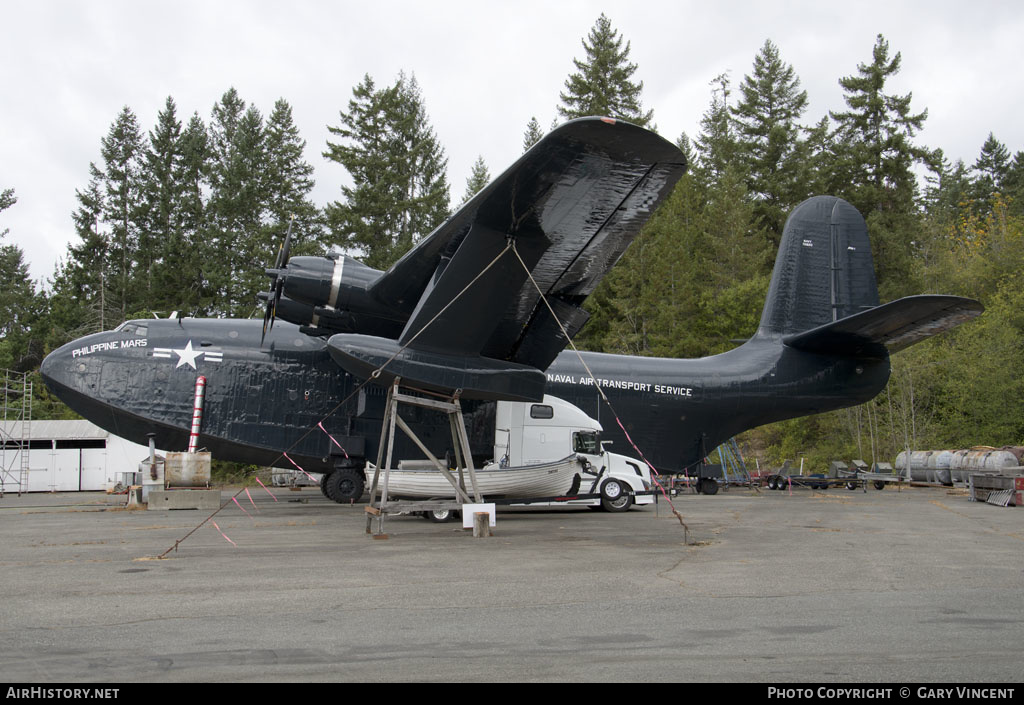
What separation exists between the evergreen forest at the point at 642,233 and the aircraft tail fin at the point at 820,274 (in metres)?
18.1

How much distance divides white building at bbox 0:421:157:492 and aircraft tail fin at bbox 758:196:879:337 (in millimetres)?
28794

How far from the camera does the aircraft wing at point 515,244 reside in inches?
416

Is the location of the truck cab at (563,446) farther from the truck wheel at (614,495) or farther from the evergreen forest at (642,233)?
the evergreen forest at (642,233)

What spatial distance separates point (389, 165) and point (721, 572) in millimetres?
43711

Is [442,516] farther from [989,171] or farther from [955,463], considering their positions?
[989,171]

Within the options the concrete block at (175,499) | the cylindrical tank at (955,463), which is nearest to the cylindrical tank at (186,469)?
the concrete block at (175,499)

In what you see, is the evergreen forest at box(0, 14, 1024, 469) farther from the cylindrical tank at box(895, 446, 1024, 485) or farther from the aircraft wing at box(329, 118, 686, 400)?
the aircraft wing at box(329, 118, 686, 400)

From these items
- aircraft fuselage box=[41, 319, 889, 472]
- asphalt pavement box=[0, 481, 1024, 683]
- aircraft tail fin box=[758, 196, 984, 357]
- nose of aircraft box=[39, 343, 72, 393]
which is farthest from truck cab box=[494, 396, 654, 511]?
nose of aircraft box=[39, 343, 72, 393]

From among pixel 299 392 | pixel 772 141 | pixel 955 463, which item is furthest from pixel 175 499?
pixel 772 141

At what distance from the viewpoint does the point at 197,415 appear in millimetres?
17844

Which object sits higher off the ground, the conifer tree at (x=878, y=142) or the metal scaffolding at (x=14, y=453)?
the conifer tree at (x=878, y=142)
